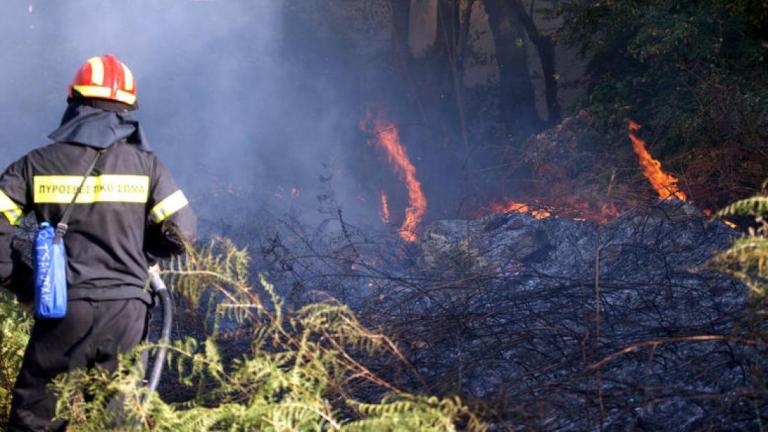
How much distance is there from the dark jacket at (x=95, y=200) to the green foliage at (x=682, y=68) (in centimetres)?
555

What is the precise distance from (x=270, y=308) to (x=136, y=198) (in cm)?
373

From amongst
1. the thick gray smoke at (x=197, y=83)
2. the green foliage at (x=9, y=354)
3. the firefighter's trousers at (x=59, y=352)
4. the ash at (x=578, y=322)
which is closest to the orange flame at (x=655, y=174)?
the ash at (x=578, y=322)

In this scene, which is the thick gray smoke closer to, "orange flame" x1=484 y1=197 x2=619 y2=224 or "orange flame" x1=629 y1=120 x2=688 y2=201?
"orange flame" x1=484 y1=197 x2=619 y2=224

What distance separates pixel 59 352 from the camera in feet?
12.0

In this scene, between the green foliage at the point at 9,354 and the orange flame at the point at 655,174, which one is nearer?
the green foliage at the point at 9,354

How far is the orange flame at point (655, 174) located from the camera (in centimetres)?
788

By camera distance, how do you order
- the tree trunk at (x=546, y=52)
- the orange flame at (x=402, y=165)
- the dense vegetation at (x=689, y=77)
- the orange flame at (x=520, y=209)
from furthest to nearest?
the tree trunk at (x=546, y=52) → the orange flame at (x=402, y=165) → the orange flame at (x=520, y=209) → the dense vegetation at (x=689, y=77)

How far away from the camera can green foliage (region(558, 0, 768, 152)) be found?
7578mm

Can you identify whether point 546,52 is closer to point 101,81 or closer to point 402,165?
point 402,165

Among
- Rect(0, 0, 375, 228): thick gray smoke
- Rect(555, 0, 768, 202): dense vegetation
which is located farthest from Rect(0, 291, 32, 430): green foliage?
Rect(0, 0, 375, 228): thick gray smoke

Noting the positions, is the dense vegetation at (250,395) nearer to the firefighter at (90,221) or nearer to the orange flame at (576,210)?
the firefighter at (90,221)

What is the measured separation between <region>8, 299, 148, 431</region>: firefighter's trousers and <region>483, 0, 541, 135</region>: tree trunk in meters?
10.1

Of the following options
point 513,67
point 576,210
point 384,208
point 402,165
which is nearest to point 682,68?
point 576,210

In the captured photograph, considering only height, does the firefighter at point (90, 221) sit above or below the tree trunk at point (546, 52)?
below
